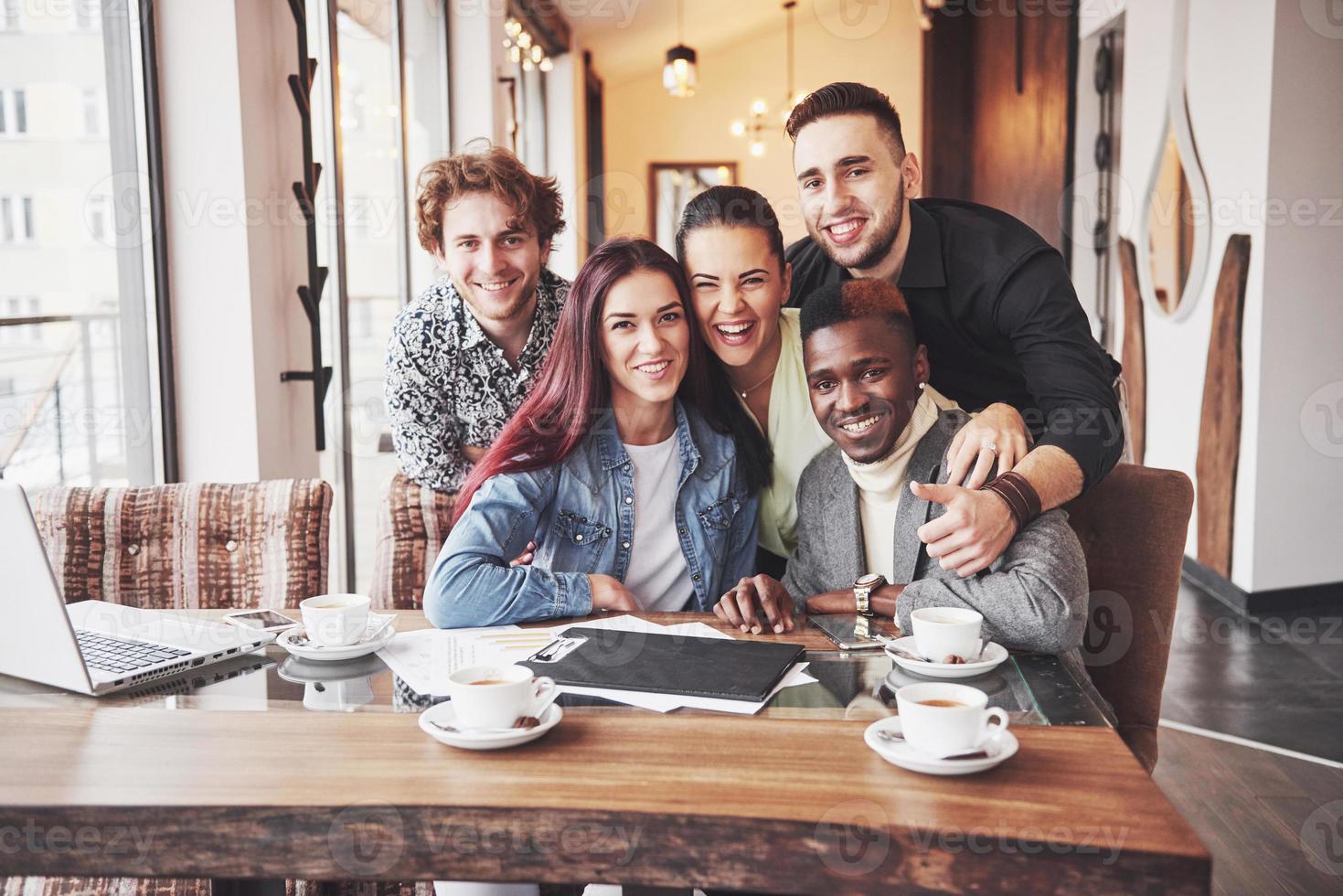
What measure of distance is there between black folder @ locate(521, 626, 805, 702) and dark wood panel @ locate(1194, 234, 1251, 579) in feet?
12.0

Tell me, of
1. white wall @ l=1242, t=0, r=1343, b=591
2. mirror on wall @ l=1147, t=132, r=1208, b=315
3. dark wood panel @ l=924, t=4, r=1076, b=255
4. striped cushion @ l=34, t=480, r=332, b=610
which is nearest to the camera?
striped cushion @ l=34, t=480, r=332, b=610

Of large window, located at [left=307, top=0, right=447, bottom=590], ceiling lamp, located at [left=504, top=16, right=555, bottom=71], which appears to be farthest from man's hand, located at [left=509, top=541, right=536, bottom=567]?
ceiling lamp, located at [left=504, top=16, right=555, bottom=71]

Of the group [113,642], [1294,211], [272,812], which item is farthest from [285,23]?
[1294,211]

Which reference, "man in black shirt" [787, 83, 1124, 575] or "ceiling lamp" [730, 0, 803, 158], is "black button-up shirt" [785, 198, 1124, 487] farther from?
"ceiling lamp" [730, 0, 803, 158]

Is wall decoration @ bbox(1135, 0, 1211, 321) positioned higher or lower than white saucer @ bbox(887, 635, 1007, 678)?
higher

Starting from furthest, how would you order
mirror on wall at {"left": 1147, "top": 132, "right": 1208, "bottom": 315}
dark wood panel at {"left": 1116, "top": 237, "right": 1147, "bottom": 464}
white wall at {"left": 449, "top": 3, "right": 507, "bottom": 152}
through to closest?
1. dark wood panel at {"left": 1116, "top": 237, "right": 1147, "bottom": 464}
2. white wall at {"left": 449, "top": 3, "right": 507, "bottom": 152}
3. mirror on wall at {"left": 1147, "top": 132, "right": 1208, "bottom": 315}

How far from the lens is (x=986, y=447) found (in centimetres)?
171

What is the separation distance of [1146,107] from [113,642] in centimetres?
533

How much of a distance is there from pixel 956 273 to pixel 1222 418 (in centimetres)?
304

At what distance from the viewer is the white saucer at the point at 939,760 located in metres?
1.05

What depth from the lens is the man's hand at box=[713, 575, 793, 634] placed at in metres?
1.57

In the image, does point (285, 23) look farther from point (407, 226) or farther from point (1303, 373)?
point (1303, 373)

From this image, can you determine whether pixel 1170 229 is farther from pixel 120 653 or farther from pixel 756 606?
pixel 120 653

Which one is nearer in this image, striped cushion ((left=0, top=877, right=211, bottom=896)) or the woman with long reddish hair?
striped cushion ((left=0, top=877, right=211, bottom=896))
